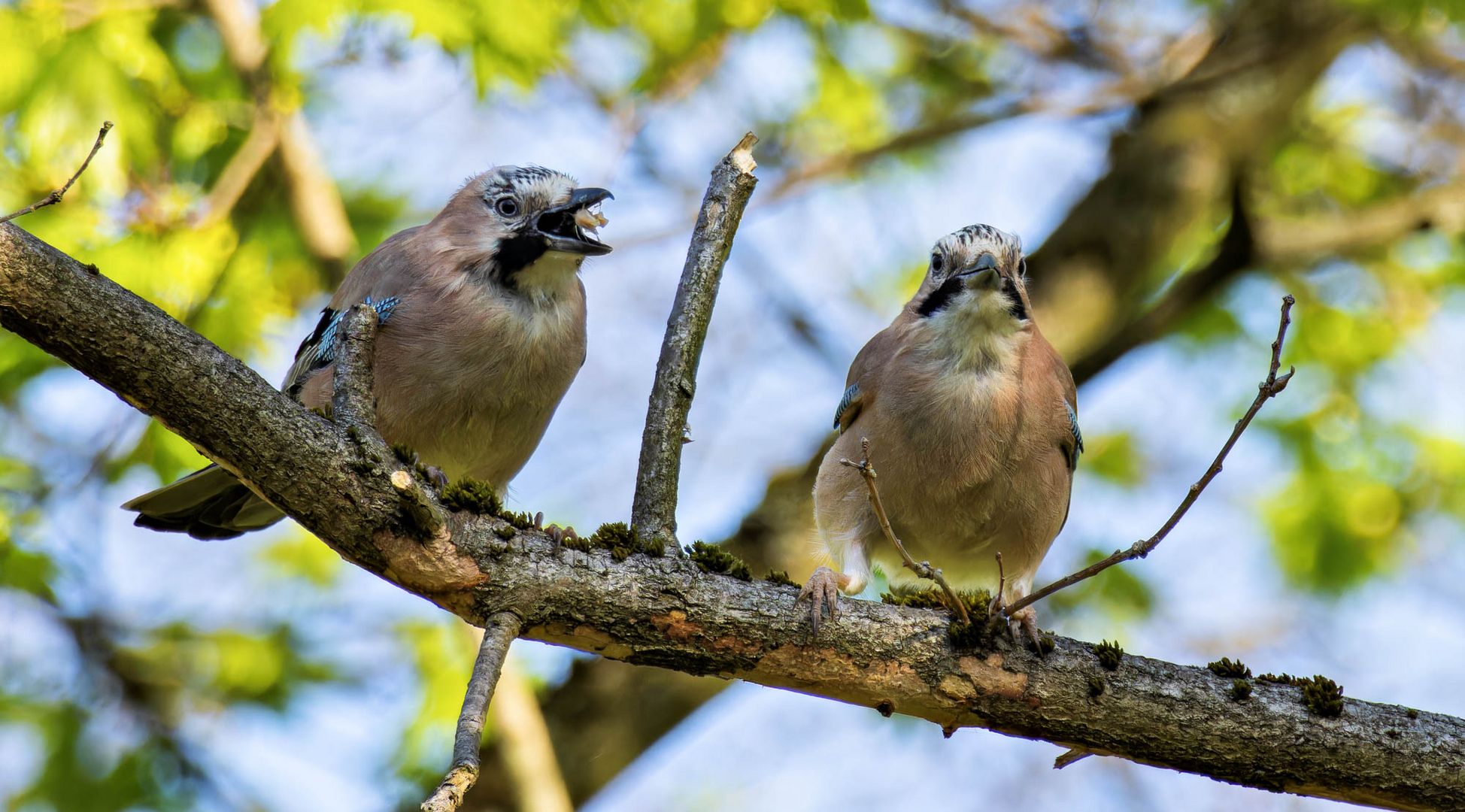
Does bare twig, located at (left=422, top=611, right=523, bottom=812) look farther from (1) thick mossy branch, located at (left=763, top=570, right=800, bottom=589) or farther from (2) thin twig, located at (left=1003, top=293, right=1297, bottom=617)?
(2) thin twig, located at (left=1003, top=293, right=1297, bottom=617)

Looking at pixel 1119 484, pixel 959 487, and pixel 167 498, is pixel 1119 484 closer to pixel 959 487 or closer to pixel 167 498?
pixel 959 487

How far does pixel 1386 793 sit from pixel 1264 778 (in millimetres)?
410

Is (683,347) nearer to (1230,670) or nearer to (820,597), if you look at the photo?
(820,597)

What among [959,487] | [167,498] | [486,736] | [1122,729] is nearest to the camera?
[1122,729]

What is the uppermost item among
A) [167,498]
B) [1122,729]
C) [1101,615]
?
[1101,615]

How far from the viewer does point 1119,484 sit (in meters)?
10.6

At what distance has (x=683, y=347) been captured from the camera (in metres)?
4.80

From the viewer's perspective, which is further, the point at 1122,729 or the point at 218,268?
the point at 218,268

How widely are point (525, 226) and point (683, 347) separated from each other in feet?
6.38

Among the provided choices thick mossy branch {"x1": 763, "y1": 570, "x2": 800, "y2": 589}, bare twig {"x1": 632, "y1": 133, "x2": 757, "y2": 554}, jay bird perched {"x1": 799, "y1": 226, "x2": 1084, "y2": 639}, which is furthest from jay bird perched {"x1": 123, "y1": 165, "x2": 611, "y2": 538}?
thick mossy branch {"x1": 763, "y1": 570, "x2": 800, "y2": 589}

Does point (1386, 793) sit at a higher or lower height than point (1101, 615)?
lower

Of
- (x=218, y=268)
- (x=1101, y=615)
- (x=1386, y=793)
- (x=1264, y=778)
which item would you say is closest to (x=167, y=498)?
(x=218, y=268)

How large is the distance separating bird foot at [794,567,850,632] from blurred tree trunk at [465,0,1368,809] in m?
3.63

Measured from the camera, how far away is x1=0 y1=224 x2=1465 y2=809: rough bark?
12.8 feet
